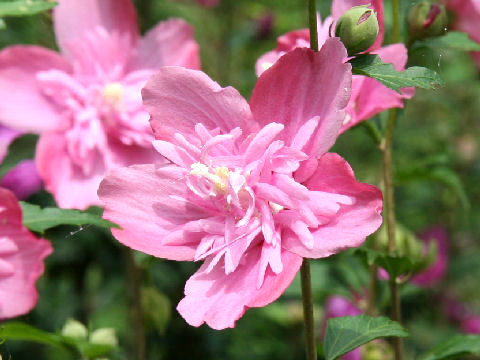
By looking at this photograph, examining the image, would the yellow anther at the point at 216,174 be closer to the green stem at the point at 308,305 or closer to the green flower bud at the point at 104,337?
the green stem at the point at 308,305

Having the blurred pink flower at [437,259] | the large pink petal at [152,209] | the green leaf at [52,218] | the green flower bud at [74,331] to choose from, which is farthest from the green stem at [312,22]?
the blurred pink flower at [437,259]

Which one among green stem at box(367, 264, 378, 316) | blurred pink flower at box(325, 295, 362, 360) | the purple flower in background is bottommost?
blurred pink flower at box(325, 295, 362, 360)

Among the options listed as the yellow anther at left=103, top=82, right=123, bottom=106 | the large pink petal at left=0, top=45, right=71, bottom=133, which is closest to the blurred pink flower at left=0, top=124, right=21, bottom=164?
the large pink petal at left=0, top=45, right=71, bottom=133

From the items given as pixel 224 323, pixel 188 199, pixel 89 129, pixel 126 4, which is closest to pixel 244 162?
pixel 188 199

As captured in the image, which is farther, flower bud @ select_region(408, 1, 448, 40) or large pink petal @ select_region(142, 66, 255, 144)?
flower bud @ select_region(408, 1, 448, 40)

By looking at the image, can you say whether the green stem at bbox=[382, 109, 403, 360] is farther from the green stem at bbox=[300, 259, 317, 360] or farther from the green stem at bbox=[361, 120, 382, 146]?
the green stem at bbox=[300, 259, 317, 360]

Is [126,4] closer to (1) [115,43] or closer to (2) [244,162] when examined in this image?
(1) [115,43]

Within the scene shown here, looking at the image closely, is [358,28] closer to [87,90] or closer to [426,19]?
[426,19]
